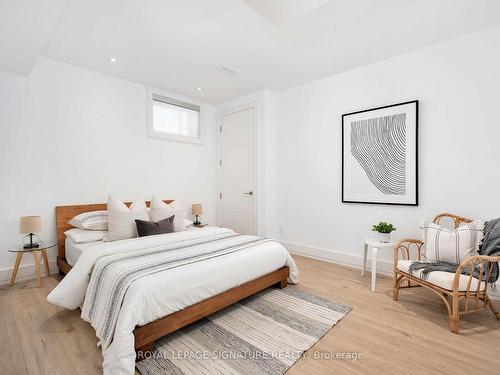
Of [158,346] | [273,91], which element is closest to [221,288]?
[158,346]

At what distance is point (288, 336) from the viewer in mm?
1995

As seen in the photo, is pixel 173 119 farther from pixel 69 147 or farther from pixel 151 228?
pixel 151 228

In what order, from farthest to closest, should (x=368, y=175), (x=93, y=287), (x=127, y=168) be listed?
1. (x=127, y=168)
2. (x=368, y=175)
3. (x=93, y=287)

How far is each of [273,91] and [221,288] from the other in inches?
137

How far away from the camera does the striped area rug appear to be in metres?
1.68

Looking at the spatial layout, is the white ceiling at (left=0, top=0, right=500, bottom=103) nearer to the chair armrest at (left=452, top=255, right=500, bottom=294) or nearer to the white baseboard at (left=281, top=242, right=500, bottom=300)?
the chair armrest at (left=452, top=255, right=500, bottom=294)

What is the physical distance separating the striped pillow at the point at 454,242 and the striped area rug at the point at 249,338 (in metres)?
1.07

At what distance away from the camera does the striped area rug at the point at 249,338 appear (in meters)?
1.68

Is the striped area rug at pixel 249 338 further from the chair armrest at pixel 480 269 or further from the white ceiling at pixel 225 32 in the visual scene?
the white ceiling at pixel 225 32

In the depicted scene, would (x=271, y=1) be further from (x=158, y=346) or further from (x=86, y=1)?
(x=158, y=346)

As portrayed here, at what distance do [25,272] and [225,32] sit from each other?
12.0ft

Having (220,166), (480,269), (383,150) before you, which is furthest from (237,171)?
(480,269)

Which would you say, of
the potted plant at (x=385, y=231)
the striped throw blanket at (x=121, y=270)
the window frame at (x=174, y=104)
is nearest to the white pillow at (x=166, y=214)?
the striped throw blanket at (x=121, y=270)

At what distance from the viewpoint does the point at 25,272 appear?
3096mm
